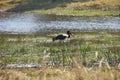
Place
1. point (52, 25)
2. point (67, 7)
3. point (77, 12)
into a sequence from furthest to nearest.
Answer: point (67, 7) < point (77, 12) < point (52, 25)

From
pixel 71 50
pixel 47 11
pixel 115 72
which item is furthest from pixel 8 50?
pixel 47 11

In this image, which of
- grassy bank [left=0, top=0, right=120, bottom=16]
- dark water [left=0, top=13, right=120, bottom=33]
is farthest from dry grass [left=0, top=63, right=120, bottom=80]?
grassy bank [left=0, top=0, right=120, bottom=16]

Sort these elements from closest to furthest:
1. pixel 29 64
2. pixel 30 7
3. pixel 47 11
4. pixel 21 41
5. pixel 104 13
→ pixel 29 64
pixel 21 41
pixel 104 13
pixel 47 11
pixel 30 7

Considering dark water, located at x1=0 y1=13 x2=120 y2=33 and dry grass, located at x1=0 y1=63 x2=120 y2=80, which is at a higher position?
dry grass, located at x1=0 y1=63 x2=120 y2=80

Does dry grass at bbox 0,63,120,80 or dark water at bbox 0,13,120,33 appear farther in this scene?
dark water at bbox 0,13,120,33

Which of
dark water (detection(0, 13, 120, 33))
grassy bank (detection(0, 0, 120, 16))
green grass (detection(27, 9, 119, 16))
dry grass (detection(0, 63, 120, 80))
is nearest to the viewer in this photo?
dry grass (detection(0, 63, 120, 80))

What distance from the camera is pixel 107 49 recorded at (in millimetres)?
24562

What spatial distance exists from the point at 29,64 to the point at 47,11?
56.4m

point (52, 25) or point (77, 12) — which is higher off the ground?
point (52, 25)

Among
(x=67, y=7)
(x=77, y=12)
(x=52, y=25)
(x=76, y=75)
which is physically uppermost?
(x=76, y=75)

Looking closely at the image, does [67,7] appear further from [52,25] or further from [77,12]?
[52,25]

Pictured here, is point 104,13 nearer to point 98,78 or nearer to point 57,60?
point 57,60

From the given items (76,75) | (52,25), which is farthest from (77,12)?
(76,75)

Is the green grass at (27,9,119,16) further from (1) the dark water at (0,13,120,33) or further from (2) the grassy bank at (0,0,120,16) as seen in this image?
(1) the dark water at (0,13,120,33)
